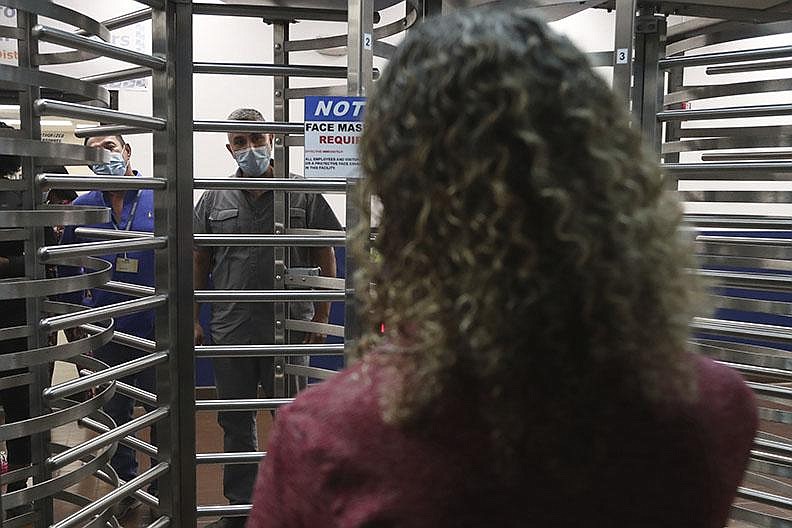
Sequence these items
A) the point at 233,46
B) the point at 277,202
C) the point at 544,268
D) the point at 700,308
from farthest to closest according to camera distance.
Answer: the point at 233,46 < the point at 277,202 < the point at 700,308 < the point at 544,268

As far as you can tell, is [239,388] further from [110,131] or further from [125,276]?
[110,131]

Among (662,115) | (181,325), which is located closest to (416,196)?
(181,325)

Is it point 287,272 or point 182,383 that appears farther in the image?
point 287,272

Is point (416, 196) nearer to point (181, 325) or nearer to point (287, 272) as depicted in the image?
point (181, 325)

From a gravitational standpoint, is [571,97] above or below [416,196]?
above

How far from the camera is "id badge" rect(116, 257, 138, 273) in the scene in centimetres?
382

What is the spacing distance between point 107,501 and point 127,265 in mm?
1384

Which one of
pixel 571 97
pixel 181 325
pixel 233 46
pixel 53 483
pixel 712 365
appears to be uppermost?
pixel 233 46

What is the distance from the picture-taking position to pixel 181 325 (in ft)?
10.5

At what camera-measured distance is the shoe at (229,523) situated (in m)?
3.80

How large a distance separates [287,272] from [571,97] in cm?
329

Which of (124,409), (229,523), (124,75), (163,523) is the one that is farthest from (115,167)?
(229,523)

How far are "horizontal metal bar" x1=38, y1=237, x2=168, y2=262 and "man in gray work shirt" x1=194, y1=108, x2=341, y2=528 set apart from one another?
3.14ft

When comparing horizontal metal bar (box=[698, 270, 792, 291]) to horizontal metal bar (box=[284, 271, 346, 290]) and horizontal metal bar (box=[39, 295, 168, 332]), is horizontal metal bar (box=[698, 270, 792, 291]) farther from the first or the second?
horizontal metal bar (box=[39, 295, 168, 332])
